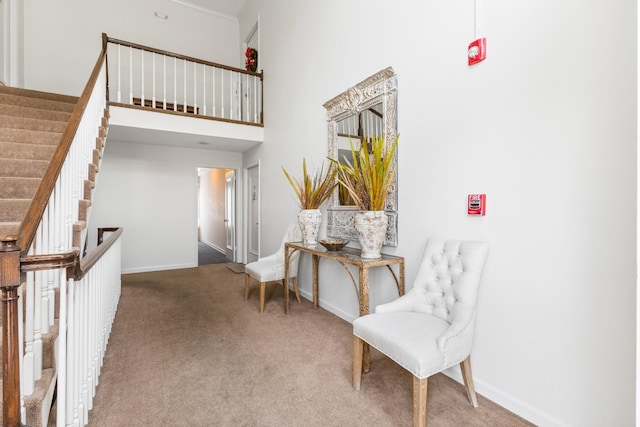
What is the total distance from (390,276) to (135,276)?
4503 mm

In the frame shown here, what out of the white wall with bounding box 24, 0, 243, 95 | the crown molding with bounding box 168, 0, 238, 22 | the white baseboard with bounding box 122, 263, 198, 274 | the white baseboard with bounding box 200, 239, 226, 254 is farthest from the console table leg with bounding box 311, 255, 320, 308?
the crown molding with bounding box 168, 0, 238, 22

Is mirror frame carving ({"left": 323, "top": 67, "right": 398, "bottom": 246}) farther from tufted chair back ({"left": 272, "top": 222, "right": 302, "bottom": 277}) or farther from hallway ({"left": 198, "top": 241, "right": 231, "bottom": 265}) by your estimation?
hallway ({"left": 198, "top": 241, "right": 231, "bottom": 265})

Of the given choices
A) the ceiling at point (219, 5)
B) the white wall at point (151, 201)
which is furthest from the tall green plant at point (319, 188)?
the ceiling at point (219, 5)

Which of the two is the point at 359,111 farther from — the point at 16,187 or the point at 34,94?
the point at 34,94

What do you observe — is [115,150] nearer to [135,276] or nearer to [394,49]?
[135,276]

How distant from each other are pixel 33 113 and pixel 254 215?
10.8ft

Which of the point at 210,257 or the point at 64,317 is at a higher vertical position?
the point at 64,317

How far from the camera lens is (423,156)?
2246mm

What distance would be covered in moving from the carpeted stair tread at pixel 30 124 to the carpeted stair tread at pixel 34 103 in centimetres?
57

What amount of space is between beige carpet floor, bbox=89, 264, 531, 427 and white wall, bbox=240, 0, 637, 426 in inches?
16.9

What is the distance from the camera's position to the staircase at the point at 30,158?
1.39 m

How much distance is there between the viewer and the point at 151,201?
559 cm

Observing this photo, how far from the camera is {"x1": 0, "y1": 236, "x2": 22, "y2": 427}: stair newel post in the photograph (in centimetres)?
97

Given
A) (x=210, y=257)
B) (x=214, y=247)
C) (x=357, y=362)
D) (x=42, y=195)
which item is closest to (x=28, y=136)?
(x=42, y=195)
